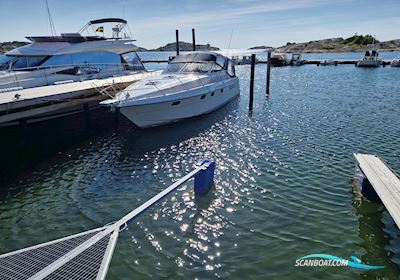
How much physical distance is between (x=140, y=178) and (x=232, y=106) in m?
13.2

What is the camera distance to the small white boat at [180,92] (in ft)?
47.2

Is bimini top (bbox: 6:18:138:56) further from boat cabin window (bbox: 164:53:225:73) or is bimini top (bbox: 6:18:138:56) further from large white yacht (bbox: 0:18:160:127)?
boat cabin window (bbox: 164:53:225:73)

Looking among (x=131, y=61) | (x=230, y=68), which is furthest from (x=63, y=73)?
(x=230, y=68)

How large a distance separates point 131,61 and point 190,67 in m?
6.62

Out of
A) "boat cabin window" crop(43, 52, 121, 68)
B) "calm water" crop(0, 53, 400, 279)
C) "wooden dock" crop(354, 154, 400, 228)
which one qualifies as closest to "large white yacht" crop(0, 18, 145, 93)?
"boat cabin window" crop(43, 52, 121, 68)

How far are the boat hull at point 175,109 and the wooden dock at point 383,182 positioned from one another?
30.3ft

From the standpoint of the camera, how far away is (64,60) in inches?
735

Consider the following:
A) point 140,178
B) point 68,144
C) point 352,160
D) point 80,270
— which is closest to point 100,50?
point 68,144

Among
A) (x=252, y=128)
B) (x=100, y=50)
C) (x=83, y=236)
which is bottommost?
(x=252, y=128)

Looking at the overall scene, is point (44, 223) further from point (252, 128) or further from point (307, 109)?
point (307, 109)

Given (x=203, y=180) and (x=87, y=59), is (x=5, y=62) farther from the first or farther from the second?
(x=203, y=180)

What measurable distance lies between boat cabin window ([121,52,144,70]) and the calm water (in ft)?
25.9

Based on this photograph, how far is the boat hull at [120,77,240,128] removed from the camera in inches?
571

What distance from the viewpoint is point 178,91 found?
1592cm
